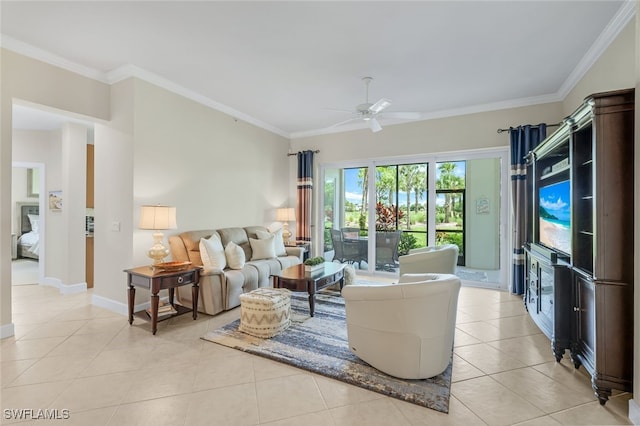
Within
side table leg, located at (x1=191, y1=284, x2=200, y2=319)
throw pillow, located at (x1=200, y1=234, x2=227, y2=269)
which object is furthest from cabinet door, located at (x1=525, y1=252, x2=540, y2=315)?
side table leg, located at (x1=191, y1=284, x2=200, y2=319)

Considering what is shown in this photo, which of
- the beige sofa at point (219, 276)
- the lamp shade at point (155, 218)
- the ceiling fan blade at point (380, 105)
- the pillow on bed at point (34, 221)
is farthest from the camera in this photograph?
the pillow on bed at point (34, 221)

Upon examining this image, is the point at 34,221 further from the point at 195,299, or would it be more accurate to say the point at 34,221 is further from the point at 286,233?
the point at 195,299

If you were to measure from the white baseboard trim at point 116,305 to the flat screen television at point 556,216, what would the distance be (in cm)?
451

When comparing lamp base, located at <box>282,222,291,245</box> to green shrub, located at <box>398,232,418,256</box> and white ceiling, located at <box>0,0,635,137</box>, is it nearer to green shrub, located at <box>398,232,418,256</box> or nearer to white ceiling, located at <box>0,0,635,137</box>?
green shrub, located at <box>398,232,418,256</box>

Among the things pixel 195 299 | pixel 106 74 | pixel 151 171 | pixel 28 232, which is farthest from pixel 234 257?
pixel 28 232

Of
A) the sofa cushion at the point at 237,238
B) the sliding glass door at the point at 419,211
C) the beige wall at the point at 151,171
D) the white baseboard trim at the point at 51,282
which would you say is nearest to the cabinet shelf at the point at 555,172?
the sliding glass door at the point at 419,211

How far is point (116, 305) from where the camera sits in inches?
148

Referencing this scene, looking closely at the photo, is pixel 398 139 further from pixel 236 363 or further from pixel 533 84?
pixel 236 363

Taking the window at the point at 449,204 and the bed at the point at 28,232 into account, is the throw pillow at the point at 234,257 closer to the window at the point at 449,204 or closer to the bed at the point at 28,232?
the window at the point at 449,204

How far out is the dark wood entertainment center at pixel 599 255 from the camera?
1977 millimetres

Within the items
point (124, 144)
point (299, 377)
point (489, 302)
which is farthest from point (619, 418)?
point (124, 144)

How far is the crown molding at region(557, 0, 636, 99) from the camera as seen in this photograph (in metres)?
2.50

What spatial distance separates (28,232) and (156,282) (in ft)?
24.5

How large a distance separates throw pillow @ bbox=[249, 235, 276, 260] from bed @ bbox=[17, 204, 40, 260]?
5.93 m
